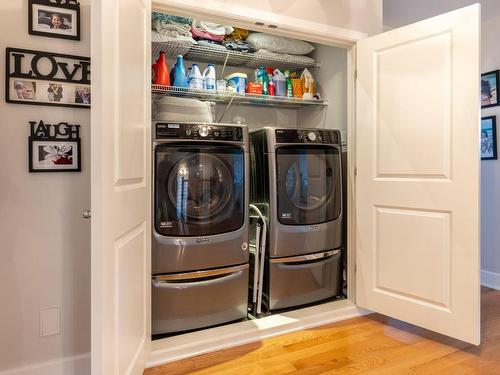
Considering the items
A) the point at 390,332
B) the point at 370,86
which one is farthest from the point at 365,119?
the point at 390,332

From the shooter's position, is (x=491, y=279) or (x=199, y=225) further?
(x=491, y=279)

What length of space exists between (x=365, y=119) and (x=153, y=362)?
75.2 inches

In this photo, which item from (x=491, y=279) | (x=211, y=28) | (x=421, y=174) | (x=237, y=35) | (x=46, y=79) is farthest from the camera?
(x=491, y=279)

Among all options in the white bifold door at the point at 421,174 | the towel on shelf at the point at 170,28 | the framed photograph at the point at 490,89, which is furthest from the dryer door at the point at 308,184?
the framed photograph at the point at 490,89

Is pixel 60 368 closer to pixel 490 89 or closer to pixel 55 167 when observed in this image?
pixel 55 167

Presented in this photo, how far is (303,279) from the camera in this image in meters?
2.23

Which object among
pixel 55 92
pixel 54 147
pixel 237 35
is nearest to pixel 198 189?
pixel 54 147

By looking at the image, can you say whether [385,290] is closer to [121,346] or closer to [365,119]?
[365,119]

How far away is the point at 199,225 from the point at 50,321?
0.85 m

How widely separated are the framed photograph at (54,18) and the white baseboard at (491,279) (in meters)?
3.60

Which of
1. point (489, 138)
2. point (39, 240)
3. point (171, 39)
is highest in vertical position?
point (171, 39)

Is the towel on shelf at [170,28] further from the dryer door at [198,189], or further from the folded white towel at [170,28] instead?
the dryer door at [198,189]

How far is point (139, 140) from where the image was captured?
55.9 inches

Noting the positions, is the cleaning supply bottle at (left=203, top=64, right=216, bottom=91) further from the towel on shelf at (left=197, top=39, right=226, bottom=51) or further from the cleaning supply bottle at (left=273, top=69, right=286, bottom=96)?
the cleaning supply bottle at (left=273, top=69, right=286, bottom=96)
